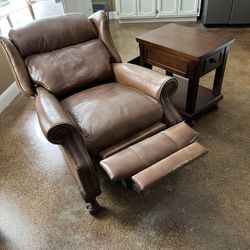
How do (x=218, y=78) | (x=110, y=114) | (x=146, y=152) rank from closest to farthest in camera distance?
(x=146, y=152) < (x=110, y=114) < (x=218, y=78)

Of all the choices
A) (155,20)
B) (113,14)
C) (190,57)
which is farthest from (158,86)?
(113,14)

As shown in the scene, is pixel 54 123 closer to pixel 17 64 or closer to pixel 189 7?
pixel 17 64

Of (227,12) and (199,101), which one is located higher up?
(227,12)

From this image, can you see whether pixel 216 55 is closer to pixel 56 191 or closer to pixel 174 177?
pixel 174 177

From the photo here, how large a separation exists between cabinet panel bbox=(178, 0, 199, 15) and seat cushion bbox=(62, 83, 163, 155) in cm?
298

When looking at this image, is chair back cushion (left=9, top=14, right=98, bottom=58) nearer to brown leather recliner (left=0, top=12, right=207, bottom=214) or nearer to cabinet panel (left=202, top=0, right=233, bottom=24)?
brown leather recliner (left=0, top=12, right=207, bottom=214)

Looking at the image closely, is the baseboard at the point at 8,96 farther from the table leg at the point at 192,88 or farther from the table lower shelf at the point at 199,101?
the table leg at the point at 192,88

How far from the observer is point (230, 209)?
1.38 m

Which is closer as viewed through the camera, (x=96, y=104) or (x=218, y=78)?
(x=96, y=104)

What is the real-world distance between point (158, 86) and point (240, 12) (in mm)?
2937

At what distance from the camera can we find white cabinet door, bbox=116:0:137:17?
159 inches

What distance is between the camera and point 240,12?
141 inches

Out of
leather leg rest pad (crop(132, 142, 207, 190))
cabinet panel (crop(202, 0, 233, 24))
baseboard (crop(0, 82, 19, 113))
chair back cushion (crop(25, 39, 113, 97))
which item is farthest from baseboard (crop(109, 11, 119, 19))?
leather leg rest pad (crop(132, 142, 207, 190))

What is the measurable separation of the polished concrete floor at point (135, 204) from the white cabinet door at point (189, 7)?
105 inches
